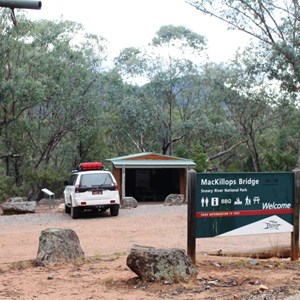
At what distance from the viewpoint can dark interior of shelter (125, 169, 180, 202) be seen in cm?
3142

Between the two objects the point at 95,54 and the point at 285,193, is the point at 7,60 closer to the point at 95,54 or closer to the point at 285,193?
the point at 95,54

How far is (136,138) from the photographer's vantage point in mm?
44906

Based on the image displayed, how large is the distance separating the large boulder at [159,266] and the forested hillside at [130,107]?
2101cm

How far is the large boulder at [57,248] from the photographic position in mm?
8023

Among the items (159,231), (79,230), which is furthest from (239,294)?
(79,230)

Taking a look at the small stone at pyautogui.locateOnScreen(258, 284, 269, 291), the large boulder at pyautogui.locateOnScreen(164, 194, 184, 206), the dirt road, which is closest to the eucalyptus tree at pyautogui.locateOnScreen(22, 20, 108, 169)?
the large boulder at pyautogui.locateOnScreen(164, 194, 184, 206)

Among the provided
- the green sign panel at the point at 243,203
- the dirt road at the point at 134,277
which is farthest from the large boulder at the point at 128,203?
the green sign panel at the point at 243,203

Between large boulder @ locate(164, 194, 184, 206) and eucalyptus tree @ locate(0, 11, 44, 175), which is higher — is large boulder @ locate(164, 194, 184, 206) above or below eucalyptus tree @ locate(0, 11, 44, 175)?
below

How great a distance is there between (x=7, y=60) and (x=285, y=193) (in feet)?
80.5

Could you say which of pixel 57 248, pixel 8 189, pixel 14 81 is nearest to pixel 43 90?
pixel 14 81

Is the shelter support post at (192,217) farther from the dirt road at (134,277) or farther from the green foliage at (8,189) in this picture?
the green foliage at (8,189)

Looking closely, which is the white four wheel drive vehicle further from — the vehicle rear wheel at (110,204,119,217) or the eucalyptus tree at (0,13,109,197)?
the eucalyptus tree at (0,13,109,197)

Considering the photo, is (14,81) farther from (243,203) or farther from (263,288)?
(263,288)

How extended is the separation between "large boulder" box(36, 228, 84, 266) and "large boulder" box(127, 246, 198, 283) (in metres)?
2.09
